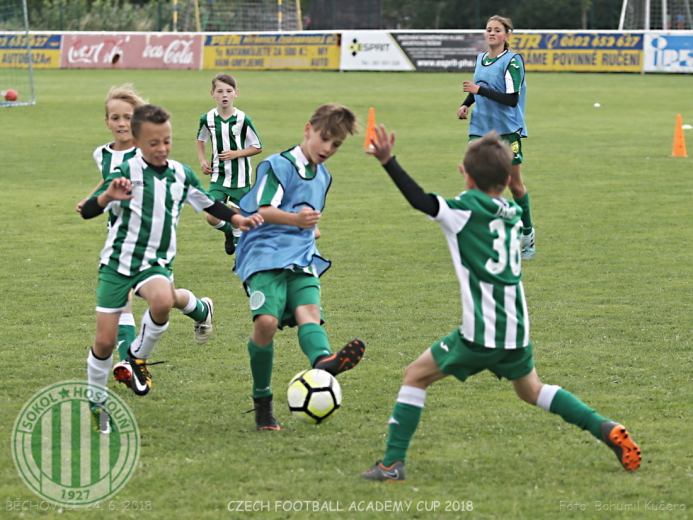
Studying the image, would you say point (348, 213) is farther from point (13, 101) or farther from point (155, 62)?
point (155, 62)

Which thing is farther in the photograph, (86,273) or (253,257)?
(86,273)

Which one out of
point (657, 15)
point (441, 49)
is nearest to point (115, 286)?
point (441, 49)

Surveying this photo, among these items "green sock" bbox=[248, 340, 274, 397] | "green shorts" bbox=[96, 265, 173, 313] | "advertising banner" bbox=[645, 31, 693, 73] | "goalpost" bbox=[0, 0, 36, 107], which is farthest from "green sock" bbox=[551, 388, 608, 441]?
"advertising banner" bbox=[645, 31, 693, 73]

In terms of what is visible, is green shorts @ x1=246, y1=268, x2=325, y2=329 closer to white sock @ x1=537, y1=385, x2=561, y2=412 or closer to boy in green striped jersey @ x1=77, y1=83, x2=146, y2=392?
boy in green striped jersey @ x1=77, y1=83, x2=146, y2=392

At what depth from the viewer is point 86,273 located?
8.22 m

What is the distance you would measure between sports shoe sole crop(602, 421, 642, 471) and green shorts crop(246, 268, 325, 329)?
1.57 m

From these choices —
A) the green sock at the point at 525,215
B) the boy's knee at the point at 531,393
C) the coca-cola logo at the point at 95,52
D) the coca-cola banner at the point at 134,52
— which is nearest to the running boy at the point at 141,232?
the boy's knee at the point at 531,393

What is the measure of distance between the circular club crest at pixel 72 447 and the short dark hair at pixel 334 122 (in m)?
1.77

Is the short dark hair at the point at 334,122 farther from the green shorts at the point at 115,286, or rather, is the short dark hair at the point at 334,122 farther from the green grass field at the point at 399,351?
the green grass field at the point at 399,351

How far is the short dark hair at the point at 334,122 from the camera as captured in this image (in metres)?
4.57

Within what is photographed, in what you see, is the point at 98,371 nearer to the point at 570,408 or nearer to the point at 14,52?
the point at 570,408

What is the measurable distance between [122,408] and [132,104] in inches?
72.6

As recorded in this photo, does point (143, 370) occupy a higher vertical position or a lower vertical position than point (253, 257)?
lower

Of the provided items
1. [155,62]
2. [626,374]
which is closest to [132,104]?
[626,374]
